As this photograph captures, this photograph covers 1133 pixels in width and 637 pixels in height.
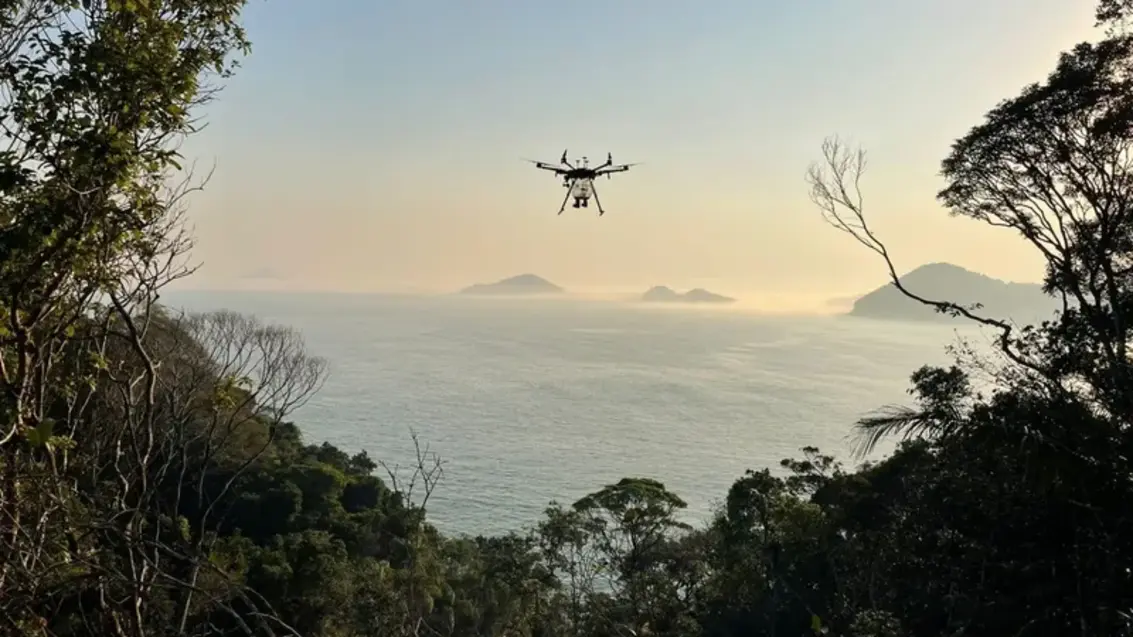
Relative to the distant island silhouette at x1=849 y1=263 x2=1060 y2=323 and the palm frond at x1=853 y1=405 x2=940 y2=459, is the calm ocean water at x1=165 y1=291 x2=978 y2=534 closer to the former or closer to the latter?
the palm frond at x1=853 y1=405 x2=940 y2=459

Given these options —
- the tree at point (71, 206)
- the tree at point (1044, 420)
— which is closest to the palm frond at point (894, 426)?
the tree at point (1044, 420)

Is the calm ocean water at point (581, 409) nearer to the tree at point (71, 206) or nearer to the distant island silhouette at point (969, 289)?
the tree at point (71, 206)

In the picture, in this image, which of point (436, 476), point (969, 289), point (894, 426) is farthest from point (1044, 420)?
point (969, 289)

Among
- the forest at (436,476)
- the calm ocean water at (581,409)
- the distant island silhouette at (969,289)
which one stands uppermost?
the distant island silhouette at (969,289)

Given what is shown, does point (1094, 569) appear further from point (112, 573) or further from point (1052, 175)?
point (112, 573)

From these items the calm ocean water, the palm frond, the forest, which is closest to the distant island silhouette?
the calm ocean water

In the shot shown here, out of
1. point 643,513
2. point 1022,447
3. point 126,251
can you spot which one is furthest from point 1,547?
point 643,513
